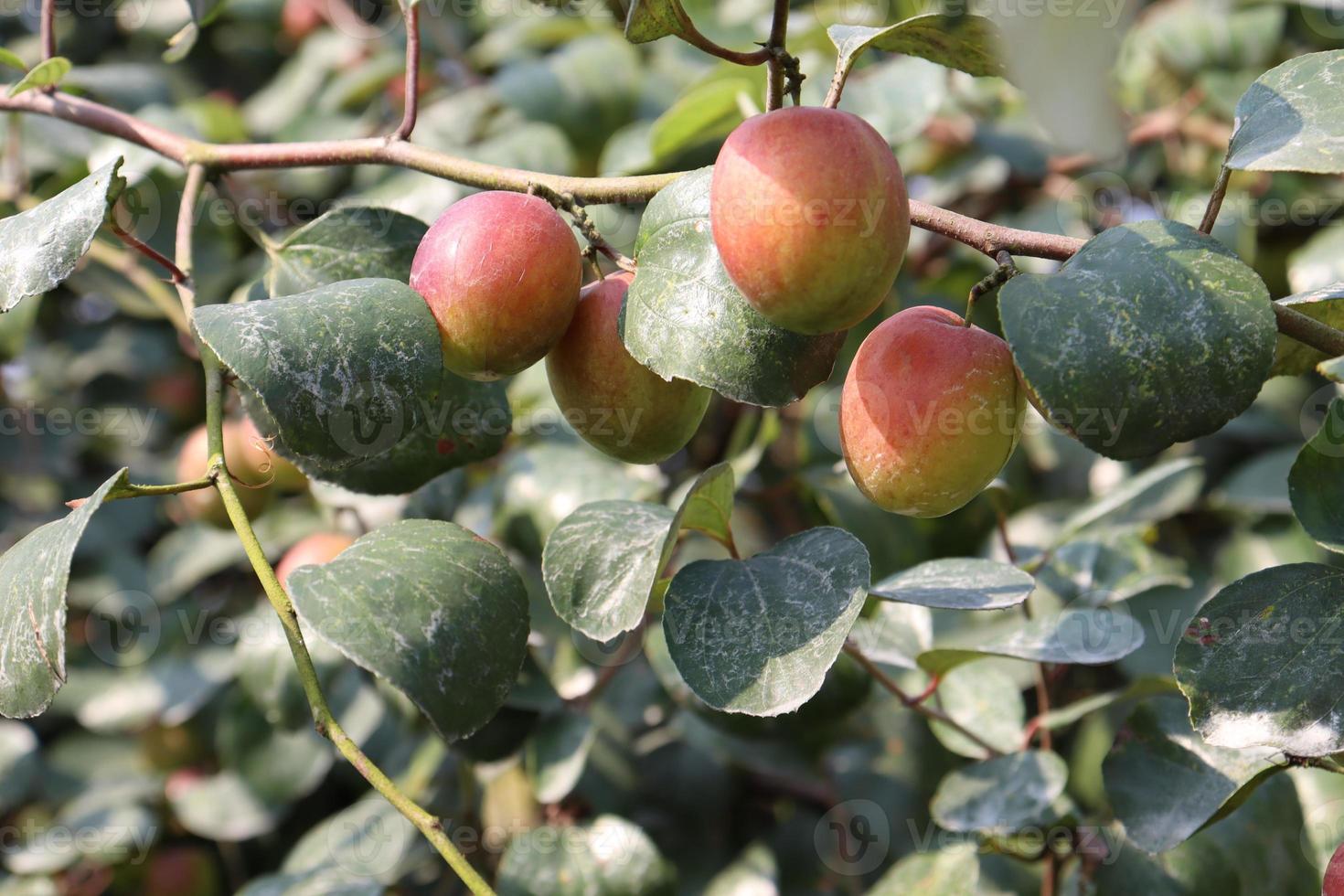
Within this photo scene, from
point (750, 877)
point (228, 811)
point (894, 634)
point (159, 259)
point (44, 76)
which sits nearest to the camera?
point (159, 259)

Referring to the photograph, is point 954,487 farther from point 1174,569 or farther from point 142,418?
point 142,418

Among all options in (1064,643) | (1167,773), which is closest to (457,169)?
(1064,643)

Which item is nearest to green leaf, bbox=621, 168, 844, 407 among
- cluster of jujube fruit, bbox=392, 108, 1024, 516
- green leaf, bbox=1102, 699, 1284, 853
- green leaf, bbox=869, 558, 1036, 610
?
cluster of jujube fruit, bbox=392, 108, 1024, 516

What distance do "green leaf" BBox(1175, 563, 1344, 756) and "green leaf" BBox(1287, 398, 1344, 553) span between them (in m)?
0.02

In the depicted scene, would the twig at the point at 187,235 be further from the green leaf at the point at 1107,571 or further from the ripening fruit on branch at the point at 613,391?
the green leaf at the point at 1107,571

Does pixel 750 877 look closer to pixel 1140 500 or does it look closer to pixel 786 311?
pixel 1140 500

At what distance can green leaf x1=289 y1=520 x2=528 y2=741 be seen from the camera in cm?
55

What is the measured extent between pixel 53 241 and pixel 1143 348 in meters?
0.59

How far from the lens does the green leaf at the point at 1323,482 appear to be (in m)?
0.63

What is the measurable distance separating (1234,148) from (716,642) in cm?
40

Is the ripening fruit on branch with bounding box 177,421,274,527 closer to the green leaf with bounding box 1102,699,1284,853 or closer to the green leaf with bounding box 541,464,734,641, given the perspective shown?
the green leaf with bounding box 541,464,734,641

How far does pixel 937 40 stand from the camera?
66 centimetres

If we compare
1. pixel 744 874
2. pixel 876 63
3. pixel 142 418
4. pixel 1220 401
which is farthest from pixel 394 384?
pixel 142 418

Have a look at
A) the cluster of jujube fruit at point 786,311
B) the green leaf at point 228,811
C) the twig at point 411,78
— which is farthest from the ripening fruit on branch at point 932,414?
the green leaf at point 228,811
